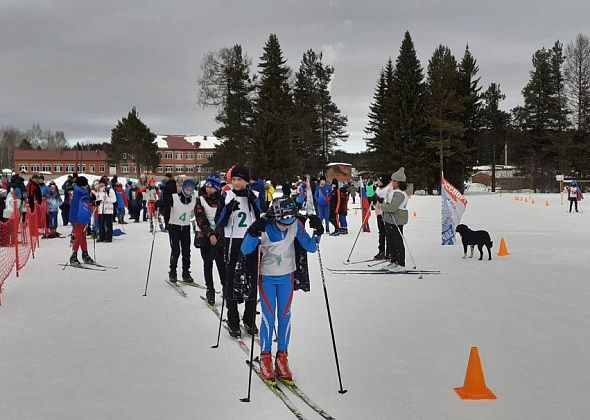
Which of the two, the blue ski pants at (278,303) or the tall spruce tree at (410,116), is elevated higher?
the tall spruce tree at (410,116)

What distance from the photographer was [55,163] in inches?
4574

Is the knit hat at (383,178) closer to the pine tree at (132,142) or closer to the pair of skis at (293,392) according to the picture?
the pair of skis at (293,392)

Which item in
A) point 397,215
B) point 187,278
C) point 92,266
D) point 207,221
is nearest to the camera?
point 207,221

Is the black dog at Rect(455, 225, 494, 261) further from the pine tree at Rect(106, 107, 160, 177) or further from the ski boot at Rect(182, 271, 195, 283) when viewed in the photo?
the pine tree at Rect(106, 107, 160, 177)

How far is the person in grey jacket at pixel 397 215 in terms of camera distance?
435 inches

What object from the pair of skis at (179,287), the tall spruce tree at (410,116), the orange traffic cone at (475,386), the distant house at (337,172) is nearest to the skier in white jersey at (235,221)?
the orange traffic cone at (475,386)

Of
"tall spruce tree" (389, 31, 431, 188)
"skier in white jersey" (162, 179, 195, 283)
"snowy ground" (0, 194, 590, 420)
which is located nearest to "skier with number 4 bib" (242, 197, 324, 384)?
"snowy ground" (0, 194, 590, 420)

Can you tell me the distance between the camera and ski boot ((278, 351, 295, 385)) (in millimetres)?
4895

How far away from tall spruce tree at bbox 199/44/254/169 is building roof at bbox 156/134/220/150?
6215 cm

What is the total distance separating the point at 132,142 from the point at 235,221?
7908cm

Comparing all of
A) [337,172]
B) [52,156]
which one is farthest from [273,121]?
[52,156]

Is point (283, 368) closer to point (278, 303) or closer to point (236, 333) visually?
point (278, 303)

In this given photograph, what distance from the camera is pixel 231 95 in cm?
5644

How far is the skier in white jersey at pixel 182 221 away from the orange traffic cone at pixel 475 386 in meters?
6.03
